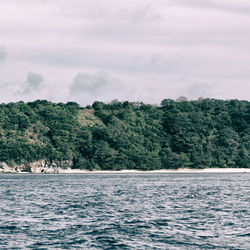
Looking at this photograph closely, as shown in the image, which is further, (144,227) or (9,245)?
(144,227)

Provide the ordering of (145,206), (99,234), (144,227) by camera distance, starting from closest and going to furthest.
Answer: (99,234) < (144,227) < (145,206)

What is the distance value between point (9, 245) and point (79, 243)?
3.98 m

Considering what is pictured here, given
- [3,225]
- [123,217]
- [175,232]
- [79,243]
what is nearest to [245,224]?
[175,232]

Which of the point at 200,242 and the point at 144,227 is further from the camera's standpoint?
the point at 144,227

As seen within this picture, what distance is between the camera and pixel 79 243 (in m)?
36.7

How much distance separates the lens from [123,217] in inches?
1957

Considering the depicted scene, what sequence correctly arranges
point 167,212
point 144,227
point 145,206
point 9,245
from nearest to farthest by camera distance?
1. point 9,245
2. point 144,227
3. point 167,212
4. point 145,206

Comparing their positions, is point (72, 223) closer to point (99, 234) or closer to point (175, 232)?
point (99, 234)

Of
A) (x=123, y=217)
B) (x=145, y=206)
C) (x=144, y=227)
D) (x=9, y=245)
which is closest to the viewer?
(x=9, y=245)

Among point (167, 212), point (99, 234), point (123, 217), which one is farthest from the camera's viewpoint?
point (167, 212)

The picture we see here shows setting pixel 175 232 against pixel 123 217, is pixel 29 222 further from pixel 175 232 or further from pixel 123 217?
pixel 175 232

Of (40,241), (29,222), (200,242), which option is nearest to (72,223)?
(29,222)

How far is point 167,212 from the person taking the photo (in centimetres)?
5331

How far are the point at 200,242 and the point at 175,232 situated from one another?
4.13 meters
